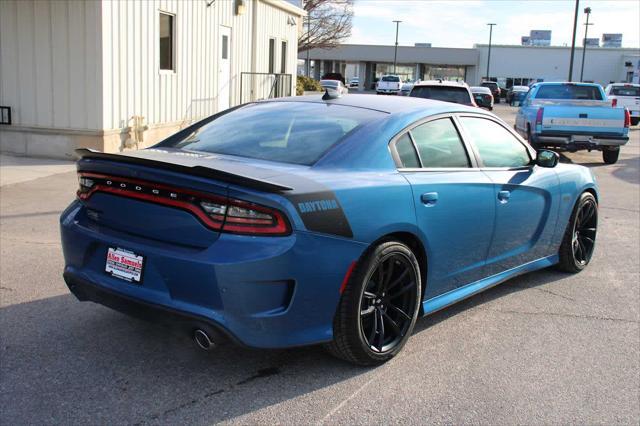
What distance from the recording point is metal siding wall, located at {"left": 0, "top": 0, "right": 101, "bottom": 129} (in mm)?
11609

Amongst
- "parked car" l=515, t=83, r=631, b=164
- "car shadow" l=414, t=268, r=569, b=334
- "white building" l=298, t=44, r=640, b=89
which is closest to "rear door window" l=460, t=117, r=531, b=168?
"car shadow" l=414, t=268, r=569, b=334

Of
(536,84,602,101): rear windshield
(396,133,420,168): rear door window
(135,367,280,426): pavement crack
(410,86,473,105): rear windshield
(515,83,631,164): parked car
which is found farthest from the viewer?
(536,84,602,101): rear windshield

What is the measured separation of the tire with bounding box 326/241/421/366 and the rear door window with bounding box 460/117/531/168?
1.29 m

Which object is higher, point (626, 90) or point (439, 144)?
point (626, 90)

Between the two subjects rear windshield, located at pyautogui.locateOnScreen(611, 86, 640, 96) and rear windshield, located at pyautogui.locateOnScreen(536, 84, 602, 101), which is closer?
rear windshield, located at pyautogui.locateOnScreen(536, 84, 602, 101)

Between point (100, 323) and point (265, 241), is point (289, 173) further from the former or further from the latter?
point (100, 323)

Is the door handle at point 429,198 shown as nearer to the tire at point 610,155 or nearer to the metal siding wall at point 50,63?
the metal siding wall at point 50,63

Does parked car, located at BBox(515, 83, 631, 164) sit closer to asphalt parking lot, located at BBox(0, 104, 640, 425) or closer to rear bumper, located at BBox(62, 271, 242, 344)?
asphalt parking lot, located at BBox(0, 104, 640, 425)

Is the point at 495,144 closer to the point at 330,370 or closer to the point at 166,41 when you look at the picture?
the point at 330,370

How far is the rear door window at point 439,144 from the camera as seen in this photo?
449 cm

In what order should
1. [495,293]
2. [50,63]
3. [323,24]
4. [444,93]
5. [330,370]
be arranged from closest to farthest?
[330,370]
[495,293]
[50,63]
[444,93]
[323,24]

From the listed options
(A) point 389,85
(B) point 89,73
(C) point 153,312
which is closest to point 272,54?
(B) point 89,73

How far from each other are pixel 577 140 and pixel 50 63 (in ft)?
34.9

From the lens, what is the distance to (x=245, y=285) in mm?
3354
